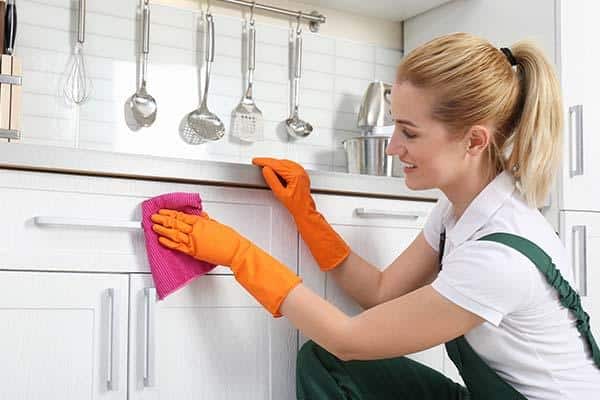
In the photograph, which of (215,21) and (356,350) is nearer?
(356,350)

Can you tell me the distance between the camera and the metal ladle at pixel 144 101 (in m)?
2.12

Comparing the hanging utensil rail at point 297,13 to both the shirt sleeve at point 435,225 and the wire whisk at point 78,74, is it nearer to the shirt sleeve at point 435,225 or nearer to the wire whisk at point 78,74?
the wire whisk at point 78,74

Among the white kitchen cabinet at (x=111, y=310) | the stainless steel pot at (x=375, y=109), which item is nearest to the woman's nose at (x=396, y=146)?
the white kitchen cabinet at (x=111, y=310)

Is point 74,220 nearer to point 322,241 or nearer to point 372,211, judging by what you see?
point 322,241

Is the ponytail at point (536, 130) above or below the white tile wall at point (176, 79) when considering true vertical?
below

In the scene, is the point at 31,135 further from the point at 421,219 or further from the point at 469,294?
the point at 469,294

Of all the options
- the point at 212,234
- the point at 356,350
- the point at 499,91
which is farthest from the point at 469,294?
the point at 212,234

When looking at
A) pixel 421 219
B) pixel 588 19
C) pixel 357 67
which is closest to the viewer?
pixel 421 219

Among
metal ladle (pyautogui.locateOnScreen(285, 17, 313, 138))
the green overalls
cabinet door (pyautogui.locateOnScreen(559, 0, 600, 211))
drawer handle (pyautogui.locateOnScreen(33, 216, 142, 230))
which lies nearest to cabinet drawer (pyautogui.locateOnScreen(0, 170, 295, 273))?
drawer handle (pyautogui.locateOnScreen(33, 216, 142, 230))

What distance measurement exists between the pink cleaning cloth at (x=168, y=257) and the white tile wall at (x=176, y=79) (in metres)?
0.63

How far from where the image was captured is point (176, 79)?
2217mm

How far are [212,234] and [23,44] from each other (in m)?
0.86

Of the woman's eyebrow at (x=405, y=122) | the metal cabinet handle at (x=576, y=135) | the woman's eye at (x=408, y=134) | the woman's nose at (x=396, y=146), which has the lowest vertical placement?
the woman's nose at (x=396, y=146)

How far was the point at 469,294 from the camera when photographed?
136 centimetres
